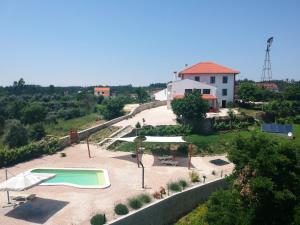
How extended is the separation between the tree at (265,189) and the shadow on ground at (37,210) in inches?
363

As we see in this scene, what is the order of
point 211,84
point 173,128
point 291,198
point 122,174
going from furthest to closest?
point 211,84, point 173,128, point 122,174, point 291,198

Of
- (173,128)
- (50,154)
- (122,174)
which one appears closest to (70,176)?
(122,174)

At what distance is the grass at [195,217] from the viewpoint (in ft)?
63.5

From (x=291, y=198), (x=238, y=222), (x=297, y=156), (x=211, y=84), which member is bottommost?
(x=238, y=222)

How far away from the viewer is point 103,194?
66.5 feet

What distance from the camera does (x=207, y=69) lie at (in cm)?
5075

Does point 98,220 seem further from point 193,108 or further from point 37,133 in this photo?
point 37,133

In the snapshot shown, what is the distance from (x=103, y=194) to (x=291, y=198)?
11.7 metres

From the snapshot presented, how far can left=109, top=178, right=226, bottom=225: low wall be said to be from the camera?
57.6ft

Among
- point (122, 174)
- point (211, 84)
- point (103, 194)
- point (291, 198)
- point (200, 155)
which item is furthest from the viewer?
point (211, 84)

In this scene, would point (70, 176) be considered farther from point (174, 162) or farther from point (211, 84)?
point (211, 84)

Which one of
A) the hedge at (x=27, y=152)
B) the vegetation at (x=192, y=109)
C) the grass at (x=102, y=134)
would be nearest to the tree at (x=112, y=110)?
the grass at (x=102, y=134)

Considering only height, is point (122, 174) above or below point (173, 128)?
below

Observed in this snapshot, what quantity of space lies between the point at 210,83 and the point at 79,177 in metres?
31.6
